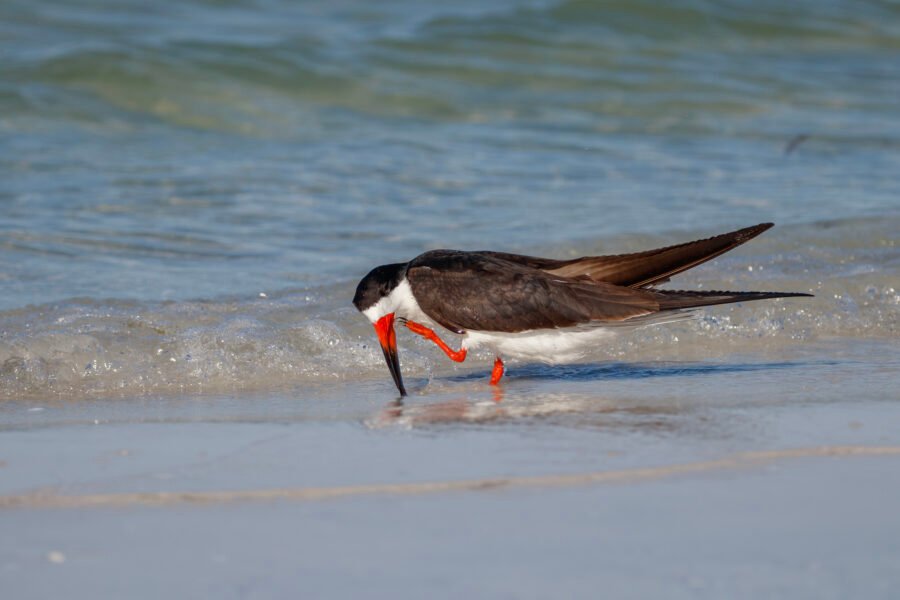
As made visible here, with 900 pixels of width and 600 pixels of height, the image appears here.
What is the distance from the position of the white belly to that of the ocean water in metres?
0.14

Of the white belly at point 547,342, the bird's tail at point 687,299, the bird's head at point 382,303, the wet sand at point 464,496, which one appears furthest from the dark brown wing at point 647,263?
the wet sand at point 464,496

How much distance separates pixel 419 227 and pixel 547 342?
10.8ft

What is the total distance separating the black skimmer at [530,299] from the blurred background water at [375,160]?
1.44ft

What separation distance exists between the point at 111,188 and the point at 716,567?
24.3 ft

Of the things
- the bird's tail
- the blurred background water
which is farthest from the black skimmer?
the blurred background water

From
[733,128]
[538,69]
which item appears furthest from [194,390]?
[538,69]

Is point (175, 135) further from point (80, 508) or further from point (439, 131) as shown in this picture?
point (80, 508)

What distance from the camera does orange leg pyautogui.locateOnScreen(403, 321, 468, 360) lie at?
573cm

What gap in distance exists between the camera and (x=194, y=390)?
533 cm

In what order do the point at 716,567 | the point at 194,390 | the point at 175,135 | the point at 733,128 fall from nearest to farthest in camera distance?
the point at 716,567 < the point at 194,390 < the point at 175,135 < the point at 733,128

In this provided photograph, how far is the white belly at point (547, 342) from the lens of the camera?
216 inches

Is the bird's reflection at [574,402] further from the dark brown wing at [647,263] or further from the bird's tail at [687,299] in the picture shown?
the dark brown wing at [647,263]

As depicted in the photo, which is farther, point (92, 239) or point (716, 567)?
point (92, 239)

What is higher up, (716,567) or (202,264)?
(716,567)
